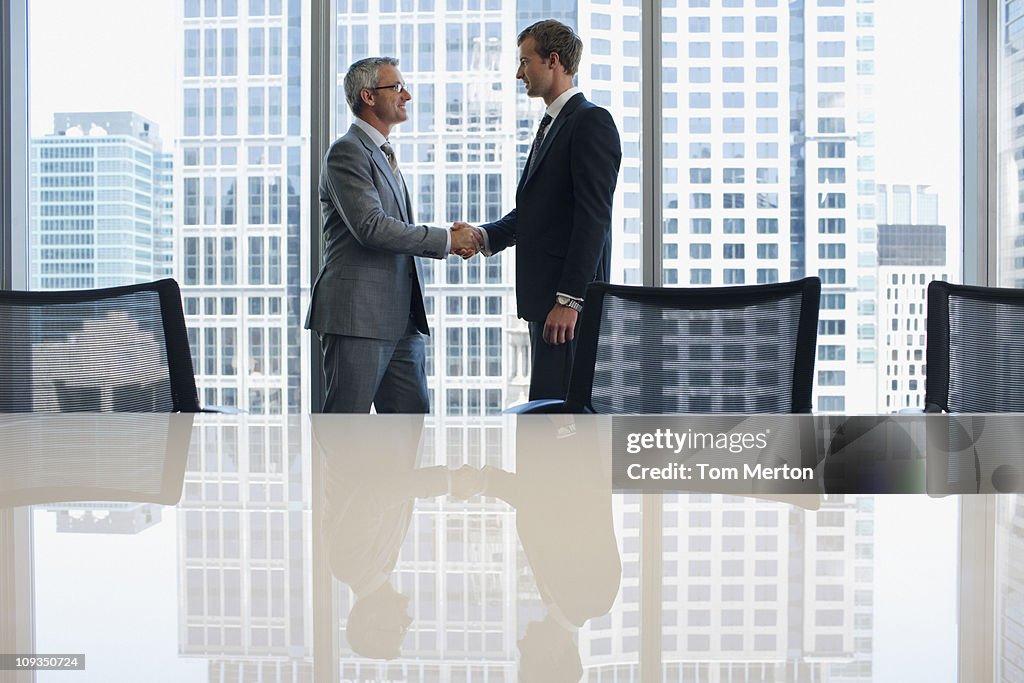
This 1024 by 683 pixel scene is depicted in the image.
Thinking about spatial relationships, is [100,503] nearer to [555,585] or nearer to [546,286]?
[555,585]

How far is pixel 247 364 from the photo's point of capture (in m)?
3.41

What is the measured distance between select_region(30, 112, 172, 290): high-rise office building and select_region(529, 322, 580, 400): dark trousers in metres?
1.82

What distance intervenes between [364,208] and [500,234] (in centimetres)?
57

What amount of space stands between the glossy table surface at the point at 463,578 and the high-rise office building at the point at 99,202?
3174 millimetres

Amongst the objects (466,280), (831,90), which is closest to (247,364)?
(466,280)

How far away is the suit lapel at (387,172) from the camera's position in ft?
8.13

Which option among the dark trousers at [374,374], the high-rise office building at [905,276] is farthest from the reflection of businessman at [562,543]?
the high-rise office building at [905,276]

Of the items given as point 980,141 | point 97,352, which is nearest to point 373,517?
point 97,352

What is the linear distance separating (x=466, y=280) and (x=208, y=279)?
3.42 feet

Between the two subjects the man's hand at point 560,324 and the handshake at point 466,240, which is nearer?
the man's hand at point 560,324

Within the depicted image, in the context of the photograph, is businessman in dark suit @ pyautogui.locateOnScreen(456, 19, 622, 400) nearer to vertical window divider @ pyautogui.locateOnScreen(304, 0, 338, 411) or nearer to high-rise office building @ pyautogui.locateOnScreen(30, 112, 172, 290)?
vertical window divider @ pyautogui.locateOnScreen(304, 0, 338, 411)

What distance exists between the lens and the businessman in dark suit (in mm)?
2252

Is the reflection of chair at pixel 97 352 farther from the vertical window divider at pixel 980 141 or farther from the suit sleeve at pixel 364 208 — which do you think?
the vertical window divider at pixel 980 141

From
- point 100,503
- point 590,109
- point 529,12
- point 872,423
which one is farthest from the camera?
point 529,12
